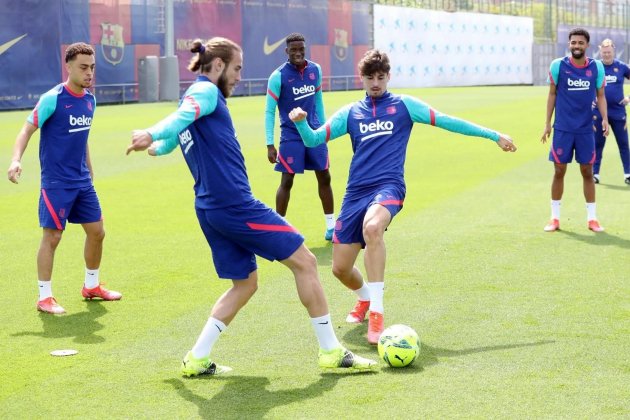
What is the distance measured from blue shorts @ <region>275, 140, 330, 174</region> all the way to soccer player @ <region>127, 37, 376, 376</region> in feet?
16.5

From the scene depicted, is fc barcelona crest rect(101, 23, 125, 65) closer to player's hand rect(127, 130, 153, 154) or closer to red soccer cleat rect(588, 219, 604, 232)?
red soccer cleat rect(588, 219, 604, 232)

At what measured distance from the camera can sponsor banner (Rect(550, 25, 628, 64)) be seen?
6381cm

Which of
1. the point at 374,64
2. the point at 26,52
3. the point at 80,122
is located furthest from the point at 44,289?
the point at 26,52

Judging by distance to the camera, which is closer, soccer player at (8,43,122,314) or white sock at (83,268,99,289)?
soccer player at (8,43,122,314)

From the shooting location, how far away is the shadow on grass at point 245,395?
19.2ft

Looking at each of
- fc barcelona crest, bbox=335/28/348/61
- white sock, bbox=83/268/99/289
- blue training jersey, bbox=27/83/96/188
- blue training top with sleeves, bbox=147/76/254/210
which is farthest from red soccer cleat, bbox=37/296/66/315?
fc barcelona crest, bbox=335/28/348/61

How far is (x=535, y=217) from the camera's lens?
13.0m

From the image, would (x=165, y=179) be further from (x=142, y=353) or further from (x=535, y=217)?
(x=142, y=353)

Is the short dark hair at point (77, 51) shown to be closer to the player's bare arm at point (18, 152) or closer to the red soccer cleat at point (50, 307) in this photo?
the player's bare arm at point (18, 152)

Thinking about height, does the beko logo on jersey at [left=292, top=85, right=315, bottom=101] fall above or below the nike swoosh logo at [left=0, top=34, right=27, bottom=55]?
below

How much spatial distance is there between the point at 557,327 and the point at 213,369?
2600mm

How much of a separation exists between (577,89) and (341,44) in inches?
1496

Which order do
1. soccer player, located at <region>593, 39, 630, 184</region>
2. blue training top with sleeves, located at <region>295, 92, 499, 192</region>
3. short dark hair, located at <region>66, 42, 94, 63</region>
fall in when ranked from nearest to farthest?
blue training top with sleeves, located at <region>295, 92, 499, 192</region>, short dark hair, located at <region>66, 42, 94, 63</region>, soccer player, located at <region>593, 39, 630, 184</region>

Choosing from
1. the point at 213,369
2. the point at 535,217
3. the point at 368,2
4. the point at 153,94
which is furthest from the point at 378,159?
the point at 368,2
